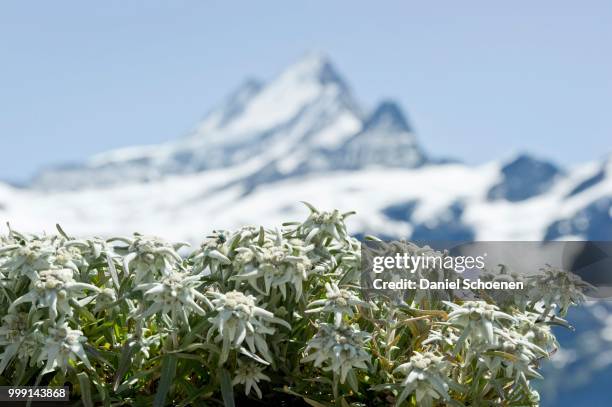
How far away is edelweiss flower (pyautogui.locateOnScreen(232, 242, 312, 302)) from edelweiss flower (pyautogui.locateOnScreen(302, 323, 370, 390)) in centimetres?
18

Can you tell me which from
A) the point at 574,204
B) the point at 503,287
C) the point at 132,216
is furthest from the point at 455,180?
the point at 503,287

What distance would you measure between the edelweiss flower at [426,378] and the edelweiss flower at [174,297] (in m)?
0.69

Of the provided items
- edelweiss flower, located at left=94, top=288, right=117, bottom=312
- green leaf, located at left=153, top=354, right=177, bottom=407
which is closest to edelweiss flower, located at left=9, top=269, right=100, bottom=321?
edelweiss flower, located at left=94, top=288, right=117, bottom=312

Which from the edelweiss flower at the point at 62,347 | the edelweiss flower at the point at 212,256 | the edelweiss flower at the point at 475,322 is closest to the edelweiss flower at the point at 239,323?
the edelweiss flower at the point at 212,256

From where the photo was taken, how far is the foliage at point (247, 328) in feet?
8.77

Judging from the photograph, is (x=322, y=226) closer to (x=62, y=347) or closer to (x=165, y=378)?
(x=165, y=378)

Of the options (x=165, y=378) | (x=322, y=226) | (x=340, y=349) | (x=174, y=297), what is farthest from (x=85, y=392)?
(x=322, y=226)

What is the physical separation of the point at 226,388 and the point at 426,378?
655 millimetres

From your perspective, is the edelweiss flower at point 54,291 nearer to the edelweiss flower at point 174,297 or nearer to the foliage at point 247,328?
the foliage at point 247,328

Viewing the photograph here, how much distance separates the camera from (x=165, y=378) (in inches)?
106

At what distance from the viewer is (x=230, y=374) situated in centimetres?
282

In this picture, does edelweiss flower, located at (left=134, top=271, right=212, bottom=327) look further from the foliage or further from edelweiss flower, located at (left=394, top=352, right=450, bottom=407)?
edelweiss flower, located at (left=394, top=352, right=450, bottom=407)

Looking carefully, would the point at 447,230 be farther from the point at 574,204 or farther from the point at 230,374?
the point at 230,374

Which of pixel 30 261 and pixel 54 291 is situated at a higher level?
pixel 30 261
